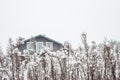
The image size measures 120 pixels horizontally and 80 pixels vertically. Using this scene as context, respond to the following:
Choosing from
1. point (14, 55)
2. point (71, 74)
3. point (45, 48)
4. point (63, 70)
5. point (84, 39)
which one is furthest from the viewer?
point (71, 74)

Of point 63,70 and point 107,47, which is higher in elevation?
point 107,47

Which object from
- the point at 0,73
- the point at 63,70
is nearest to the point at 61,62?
the point at 63,70

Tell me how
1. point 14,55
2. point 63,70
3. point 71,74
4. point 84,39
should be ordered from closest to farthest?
point 63,70
point 14,55
point 84,39
point 71,74

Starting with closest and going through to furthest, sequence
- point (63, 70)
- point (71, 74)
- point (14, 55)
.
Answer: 1. point (63, 70)
2. point (14, 55)
3. point (71, 74)

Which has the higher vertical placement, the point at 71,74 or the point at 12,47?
the point at 12,47

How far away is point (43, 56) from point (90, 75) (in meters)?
0.87

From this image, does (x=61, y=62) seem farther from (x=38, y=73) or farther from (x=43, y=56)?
(x=38, y=73)

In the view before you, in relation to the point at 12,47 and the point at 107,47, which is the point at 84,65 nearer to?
the point at 107,47

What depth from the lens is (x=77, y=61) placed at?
598cm

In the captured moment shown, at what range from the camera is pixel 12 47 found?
17.8 ft

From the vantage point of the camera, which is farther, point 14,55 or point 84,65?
point 84,65

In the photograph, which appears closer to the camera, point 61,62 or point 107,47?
point 61,62

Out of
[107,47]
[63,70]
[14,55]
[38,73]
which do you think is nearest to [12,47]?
[14,55]

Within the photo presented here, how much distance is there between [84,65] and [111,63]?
870 mm
